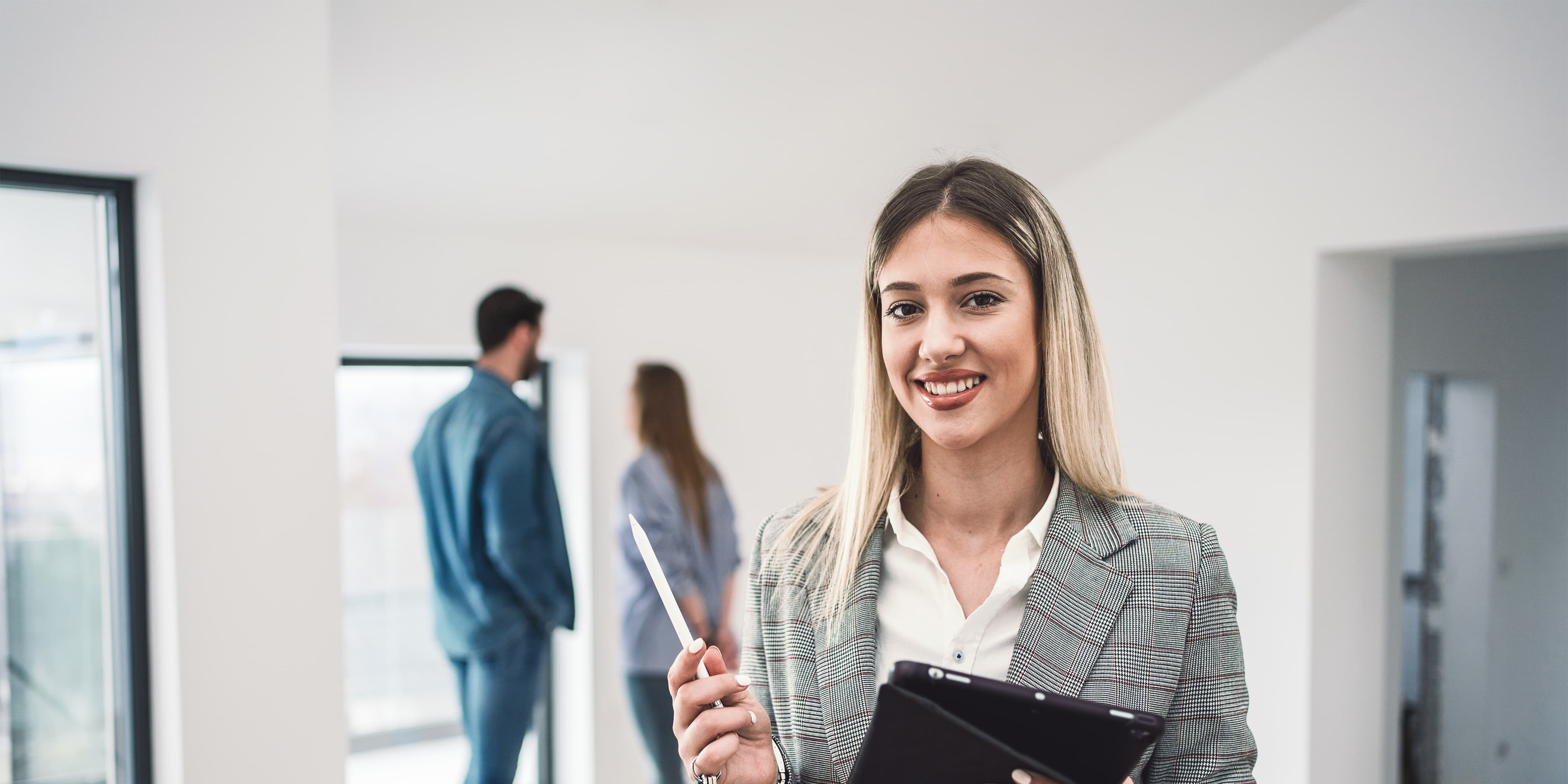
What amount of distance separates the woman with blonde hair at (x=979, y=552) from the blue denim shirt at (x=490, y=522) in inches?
60.2

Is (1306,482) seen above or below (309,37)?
below

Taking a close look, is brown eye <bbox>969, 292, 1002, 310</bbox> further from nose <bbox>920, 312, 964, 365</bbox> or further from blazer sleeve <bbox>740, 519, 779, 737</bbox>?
blazer sleeve <bbox>740, 519, 779, 737</bbox>

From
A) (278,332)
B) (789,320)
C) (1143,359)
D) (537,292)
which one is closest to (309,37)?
(278,332)

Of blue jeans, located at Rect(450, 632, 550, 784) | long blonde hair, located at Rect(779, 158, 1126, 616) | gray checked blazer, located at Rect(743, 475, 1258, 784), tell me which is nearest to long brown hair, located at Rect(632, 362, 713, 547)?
blue jeans, located at Rect(450, 632, 550, 784)

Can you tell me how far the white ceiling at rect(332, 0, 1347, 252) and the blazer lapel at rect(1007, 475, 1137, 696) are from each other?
166cm

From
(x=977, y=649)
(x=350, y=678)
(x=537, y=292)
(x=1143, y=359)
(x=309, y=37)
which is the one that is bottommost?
(x=350, y=678)

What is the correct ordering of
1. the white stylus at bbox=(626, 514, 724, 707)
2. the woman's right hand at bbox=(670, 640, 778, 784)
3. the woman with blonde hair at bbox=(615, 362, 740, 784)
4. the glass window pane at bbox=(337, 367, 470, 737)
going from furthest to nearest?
the glass window pane at bbox=(337, 367, 470, 737) < the woman with blonde hair at bbox=(615, 362, 740, 784) < the woman's right hand at bbox=(670, 640, 778, 784) < the white stylus at bbox=(626, 514, 724, 707)

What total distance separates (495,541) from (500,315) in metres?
0.62

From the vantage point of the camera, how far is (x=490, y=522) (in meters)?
2.67

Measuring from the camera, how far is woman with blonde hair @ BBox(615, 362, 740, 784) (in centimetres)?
314

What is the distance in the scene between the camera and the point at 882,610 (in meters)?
1.22

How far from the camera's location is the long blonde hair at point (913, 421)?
116cm

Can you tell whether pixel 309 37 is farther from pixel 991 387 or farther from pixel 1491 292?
pixel 1491 292

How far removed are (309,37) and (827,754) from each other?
1.58 meters
